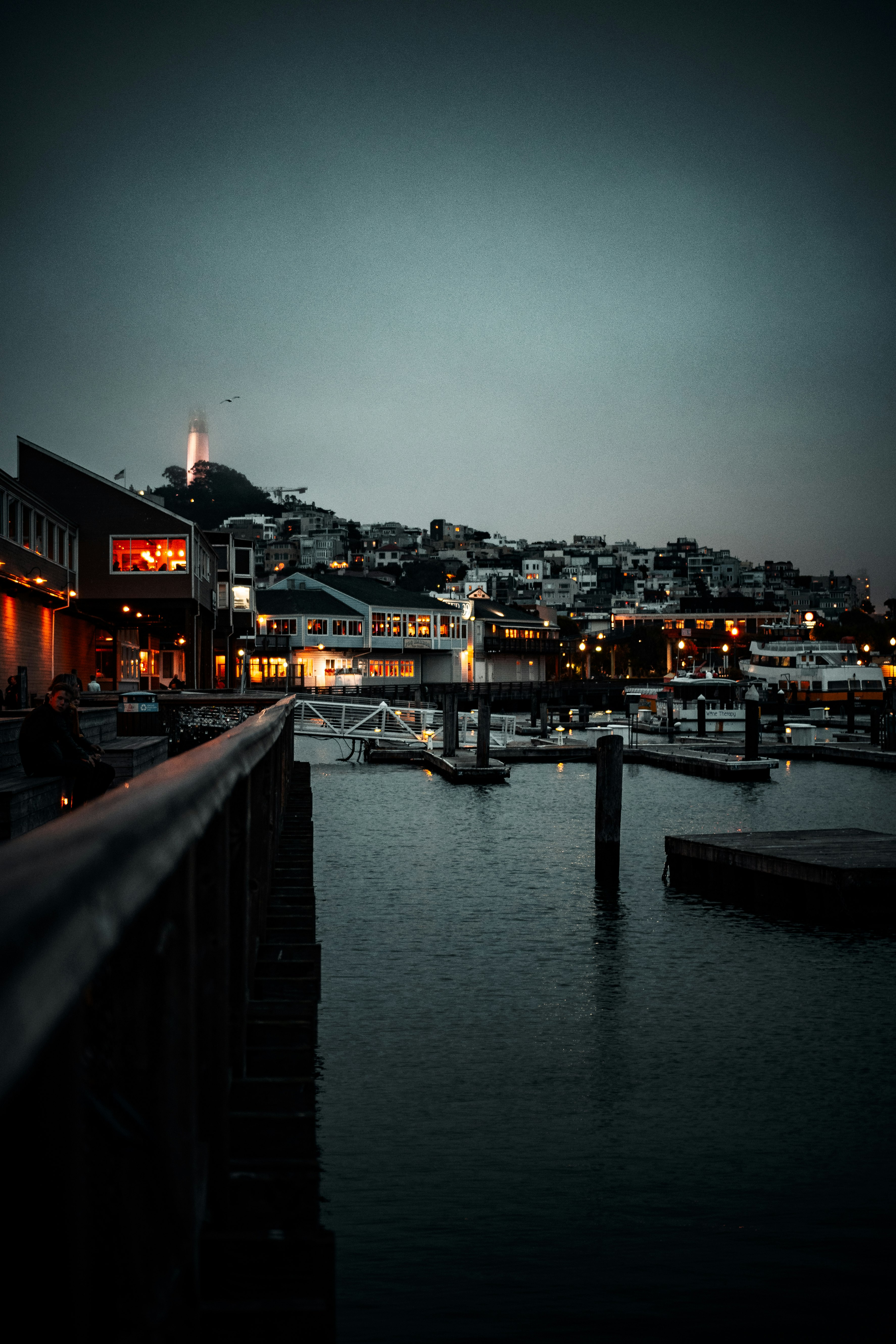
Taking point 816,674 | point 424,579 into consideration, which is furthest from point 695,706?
point 424,579

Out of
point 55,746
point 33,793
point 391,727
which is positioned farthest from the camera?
point 391,727

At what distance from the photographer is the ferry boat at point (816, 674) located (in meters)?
72.6

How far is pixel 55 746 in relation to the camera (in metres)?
11.5

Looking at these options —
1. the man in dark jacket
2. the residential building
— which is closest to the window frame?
the residential building

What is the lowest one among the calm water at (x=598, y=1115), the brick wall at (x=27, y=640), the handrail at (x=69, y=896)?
the calm water at (x=598, y=1115)

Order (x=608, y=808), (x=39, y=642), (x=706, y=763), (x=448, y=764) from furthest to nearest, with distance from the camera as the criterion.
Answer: (x=706, y=763), (x=448, y=764), (x=39, y=642), (x=608, y=808)

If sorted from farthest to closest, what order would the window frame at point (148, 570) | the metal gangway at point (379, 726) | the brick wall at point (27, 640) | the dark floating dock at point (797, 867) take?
the metal gangway at point (379, 726) → the window frame at point (148, 570) → the brick wall at point (27, 640) → the dark floating dock at point (797, 867)

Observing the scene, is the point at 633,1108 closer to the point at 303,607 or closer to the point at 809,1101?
the point at 809,1101

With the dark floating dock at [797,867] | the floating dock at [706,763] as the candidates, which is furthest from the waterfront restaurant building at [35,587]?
the floating dock at [706,763]

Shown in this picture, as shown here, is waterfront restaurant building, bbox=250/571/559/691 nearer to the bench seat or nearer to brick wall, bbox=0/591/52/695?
brick wall, bbox=0/591/52/695

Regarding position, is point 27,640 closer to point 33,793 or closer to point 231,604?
point 33,793

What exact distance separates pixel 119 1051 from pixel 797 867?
15.0 m

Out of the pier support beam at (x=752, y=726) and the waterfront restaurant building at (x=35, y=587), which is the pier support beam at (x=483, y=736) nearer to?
the pier support beam at (x=752, y=726)

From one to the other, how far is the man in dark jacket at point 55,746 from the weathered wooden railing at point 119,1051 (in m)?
7.93
